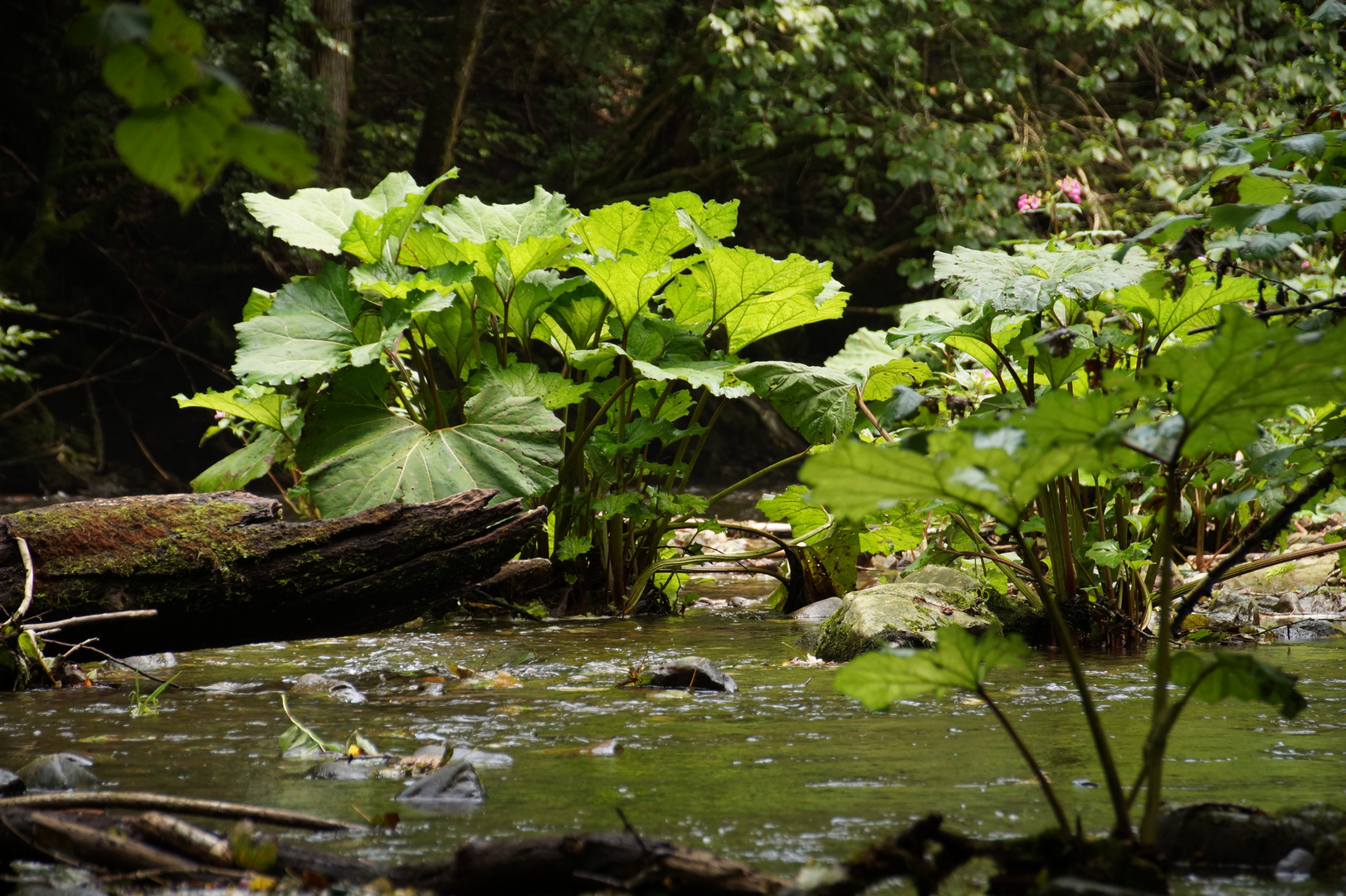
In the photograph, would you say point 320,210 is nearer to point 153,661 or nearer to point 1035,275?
point 153,661

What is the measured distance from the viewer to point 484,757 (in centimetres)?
144

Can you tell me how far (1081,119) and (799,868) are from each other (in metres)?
9.09

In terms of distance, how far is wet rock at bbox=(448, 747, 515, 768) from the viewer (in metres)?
1.41

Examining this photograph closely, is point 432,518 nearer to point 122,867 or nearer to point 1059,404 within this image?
point 122,867

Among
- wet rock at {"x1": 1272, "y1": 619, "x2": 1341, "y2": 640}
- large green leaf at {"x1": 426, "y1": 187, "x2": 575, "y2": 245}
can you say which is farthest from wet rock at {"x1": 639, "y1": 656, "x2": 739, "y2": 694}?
wet rock at {"x1": 1272, "y1": 619, "x2": 1341, "y2": 640}

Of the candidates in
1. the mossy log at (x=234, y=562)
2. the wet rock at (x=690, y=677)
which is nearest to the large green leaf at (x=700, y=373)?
the mossy log at (x=234, y=562)

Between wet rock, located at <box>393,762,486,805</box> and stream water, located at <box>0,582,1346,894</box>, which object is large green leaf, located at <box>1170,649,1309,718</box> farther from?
wet rock, located at <box>393,762,486,805</box>

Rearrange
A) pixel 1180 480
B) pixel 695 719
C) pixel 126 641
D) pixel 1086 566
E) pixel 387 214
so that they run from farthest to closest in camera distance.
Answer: pixel 387 214 < pixel 1086 566 < pixel 1180 480 < pixel 126 641 < pixel 695 719

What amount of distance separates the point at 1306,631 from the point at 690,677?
175 cm

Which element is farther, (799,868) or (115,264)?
(115,264)

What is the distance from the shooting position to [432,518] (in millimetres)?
2148

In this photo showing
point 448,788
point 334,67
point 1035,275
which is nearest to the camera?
point 448,788

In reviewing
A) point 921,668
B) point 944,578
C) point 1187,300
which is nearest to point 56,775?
point 921,668

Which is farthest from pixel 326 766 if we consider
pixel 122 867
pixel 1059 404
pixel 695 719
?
pixel 1059 404
